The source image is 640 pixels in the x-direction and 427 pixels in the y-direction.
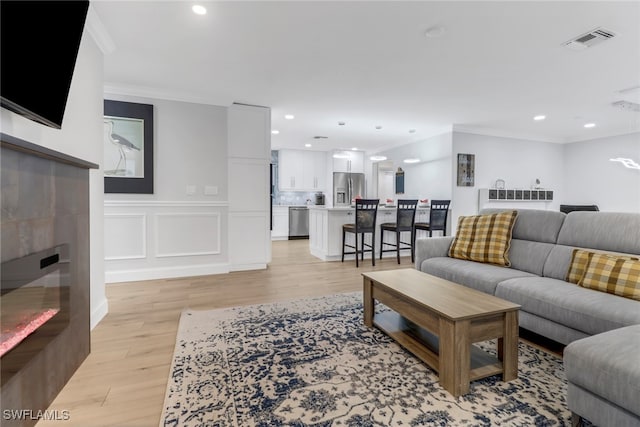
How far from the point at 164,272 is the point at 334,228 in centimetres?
269

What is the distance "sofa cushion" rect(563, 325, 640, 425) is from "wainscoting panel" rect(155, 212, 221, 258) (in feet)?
12.9

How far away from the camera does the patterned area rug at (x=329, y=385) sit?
1.45 metres

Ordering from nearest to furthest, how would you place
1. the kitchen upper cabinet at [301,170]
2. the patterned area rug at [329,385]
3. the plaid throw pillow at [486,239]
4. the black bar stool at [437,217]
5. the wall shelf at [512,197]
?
the patterned area rug at [329,385], the plaid throw pillow at [486,239], the black bar stool at [437,217], the wall shelf at [512,197], the kitchen upper cabinet at [301,170]

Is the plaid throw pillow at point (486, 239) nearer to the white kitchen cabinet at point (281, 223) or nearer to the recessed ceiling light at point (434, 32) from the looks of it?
the recessed ceiling light at point (434, 32)

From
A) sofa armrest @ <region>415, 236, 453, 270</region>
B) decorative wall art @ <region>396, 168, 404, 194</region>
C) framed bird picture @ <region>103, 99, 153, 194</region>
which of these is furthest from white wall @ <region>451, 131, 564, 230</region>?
framed bird picture @ <region>103, 99, 153, 194</region>

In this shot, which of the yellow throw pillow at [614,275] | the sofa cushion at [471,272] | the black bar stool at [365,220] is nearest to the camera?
the yellow throw pillow at [614,275]

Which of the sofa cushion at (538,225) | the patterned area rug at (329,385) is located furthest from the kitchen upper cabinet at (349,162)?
the patterned area rug at (329,385)

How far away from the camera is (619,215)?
7.48 feet

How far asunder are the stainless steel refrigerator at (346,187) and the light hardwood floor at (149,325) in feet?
11.2

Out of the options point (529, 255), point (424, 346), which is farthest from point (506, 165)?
point (424, 346)

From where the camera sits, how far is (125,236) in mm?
3832

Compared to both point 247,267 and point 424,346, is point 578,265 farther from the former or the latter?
point 247,267

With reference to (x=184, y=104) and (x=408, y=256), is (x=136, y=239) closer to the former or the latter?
(x=184, y=104)

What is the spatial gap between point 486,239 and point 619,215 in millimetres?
947
